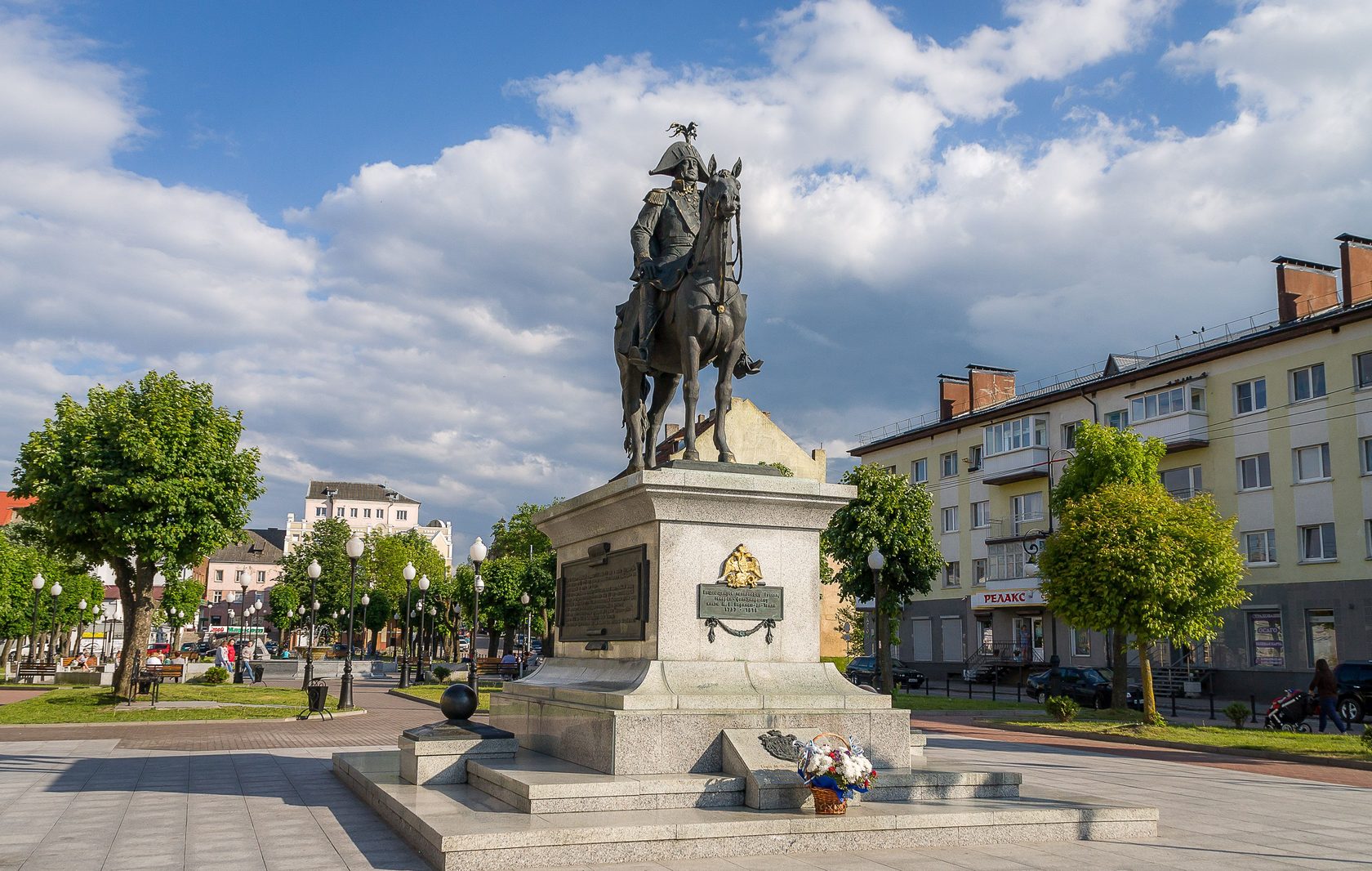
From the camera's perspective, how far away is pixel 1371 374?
36.2 meters

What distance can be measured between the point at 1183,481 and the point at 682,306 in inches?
1512

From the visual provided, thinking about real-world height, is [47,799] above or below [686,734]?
below

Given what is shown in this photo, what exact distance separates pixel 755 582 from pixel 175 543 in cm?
2278

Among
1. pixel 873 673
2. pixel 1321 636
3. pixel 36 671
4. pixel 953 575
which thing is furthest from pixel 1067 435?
pixel 36 671

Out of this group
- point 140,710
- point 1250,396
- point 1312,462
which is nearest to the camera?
point 140,710

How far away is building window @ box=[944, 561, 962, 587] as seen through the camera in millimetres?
56697

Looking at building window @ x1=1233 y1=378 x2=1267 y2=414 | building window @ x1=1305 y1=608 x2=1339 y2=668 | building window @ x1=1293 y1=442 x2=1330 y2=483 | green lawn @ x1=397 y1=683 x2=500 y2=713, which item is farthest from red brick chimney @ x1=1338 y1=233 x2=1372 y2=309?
green lawn @ x1=397 y1=683 x2=500 y2=713

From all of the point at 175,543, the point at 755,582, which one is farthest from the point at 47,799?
the point at 175,543

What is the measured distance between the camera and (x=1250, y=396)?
41.0m

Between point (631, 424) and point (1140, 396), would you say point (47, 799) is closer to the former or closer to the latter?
point (631, 424)

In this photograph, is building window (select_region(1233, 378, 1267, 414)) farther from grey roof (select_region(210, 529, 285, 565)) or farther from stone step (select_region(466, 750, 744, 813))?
grey roof (select_region(210, 529, 285, 565))

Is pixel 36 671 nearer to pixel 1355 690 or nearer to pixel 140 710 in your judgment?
pixel 140 710

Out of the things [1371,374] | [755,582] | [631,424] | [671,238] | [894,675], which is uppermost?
[1371,374]

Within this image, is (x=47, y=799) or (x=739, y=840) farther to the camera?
(x=47, y=799)
